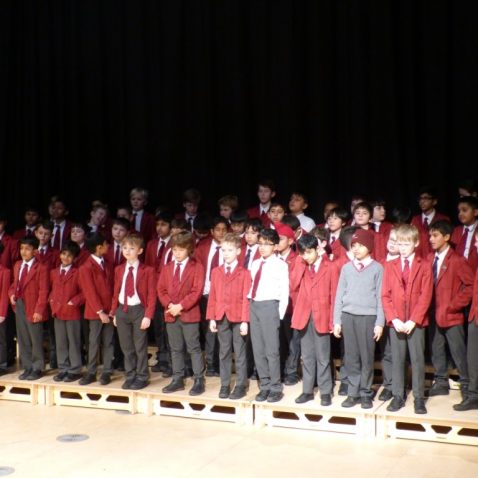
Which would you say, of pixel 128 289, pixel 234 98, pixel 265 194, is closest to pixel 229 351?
pixel 128 289

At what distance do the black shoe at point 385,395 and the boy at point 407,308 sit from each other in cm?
16

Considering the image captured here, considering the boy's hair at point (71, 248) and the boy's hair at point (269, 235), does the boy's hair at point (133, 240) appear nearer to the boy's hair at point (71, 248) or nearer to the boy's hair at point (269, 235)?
the boy's hair at point (71, 248)

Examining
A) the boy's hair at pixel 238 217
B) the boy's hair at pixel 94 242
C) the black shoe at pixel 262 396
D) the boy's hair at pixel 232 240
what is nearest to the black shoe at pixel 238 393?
the black shoe at pixel 262 396

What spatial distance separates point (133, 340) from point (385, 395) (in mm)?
1959

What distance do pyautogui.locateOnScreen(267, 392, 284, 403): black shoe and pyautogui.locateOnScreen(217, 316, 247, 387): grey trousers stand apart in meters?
0.25

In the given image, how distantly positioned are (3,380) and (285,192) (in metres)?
3.07

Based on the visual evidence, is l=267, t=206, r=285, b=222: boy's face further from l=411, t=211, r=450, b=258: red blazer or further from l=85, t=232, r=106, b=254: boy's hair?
l=85, t=232, r=106, b=254: boy's hair

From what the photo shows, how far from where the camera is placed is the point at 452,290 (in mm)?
5367

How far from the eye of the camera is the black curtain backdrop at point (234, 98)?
6.71m

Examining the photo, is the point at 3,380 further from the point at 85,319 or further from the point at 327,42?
the point at 327,42

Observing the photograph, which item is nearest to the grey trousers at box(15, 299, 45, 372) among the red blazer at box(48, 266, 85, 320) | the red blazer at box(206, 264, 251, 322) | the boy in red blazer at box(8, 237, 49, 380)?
the boy in red blazer at box(8, 237, 49, 380)

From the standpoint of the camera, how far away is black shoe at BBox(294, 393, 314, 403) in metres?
5.33

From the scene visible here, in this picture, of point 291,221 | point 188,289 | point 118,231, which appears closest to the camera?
point 188,289

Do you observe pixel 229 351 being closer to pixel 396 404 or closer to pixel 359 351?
pixel 359 351
